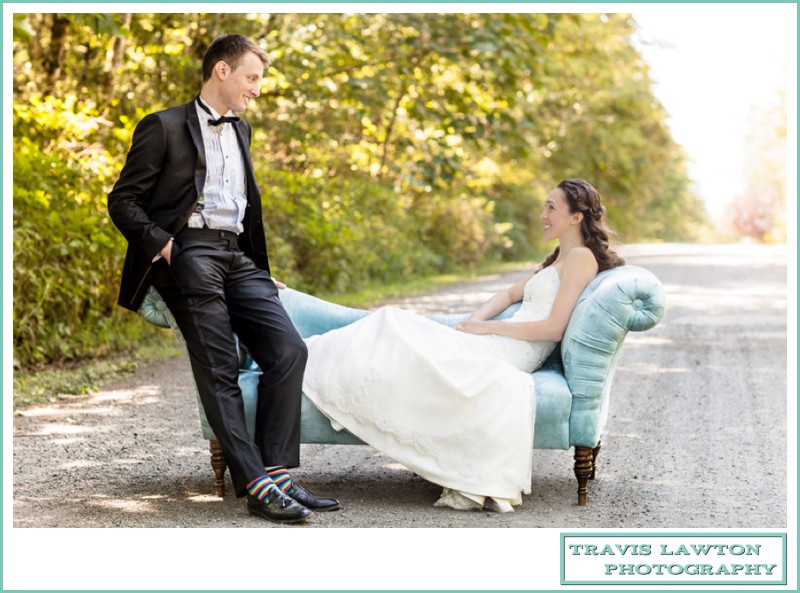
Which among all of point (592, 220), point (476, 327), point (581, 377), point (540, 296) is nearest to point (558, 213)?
point (592, 220)

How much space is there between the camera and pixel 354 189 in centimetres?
→ 1468

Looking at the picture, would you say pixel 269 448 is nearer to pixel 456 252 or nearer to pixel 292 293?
pixel 292 293

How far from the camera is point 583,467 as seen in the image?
4.29 meters

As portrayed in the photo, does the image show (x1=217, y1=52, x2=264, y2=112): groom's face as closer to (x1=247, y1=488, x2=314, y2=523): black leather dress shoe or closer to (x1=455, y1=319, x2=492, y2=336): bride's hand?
(x1=455, y1=319, x2=492, y2=336): bride's hand

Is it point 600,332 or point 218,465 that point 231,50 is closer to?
point 218,465

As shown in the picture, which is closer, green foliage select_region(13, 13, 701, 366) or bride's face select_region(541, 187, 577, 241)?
bride's face select_region(541, 187, 577, 241)

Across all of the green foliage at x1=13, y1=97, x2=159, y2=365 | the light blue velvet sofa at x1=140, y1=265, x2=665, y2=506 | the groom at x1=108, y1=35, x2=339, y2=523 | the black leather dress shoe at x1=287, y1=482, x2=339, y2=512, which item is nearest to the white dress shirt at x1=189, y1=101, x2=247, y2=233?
the groom at x1=108, y1=35, x2=339, y2=523

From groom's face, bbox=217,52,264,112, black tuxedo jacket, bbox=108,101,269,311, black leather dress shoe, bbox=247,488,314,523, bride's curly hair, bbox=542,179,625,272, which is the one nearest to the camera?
black leather dress shoe, bbox=247,488,314,523

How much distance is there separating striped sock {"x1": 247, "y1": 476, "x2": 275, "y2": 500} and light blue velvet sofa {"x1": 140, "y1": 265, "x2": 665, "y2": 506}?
1.14 ft

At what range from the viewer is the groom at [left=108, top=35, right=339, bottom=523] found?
4.16 m

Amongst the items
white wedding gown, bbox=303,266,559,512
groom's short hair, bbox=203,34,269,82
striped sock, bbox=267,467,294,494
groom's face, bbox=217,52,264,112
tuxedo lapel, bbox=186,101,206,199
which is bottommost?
striped sock, bbox=267,467,294,494

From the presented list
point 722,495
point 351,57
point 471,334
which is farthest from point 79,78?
point 722,495

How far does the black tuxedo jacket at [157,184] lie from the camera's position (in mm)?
4145

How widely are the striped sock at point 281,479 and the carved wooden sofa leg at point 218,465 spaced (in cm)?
28
